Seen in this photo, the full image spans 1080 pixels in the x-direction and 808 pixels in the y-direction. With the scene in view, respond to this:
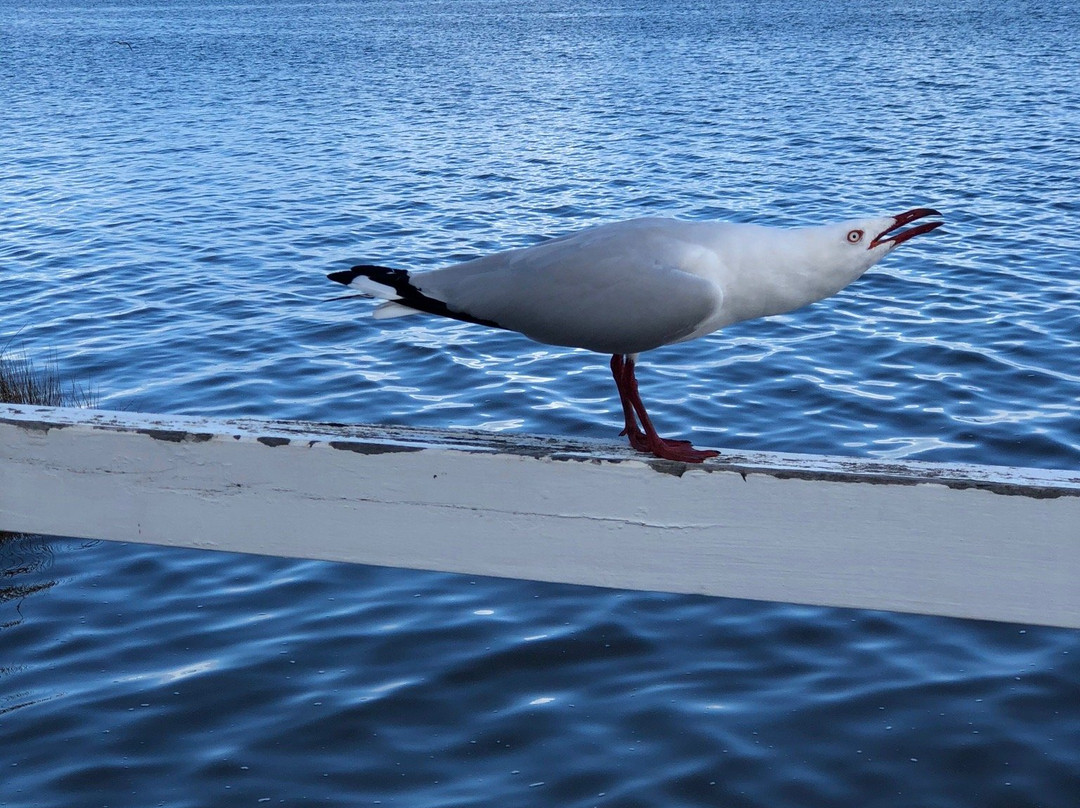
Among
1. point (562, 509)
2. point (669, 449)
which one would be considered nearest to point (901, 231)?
point (669, 449)

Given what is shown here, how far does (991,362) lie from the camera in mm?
8383

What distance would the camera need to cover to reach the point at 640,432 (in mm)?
3090

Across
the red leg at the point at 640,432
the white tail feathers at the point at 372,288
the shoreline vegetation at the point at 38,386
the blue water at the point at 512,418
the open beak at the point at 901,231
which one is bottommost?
the blue water at the point at 512,418

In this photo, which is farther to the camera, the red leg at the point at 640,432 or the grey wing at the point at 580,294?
the grey wing at the point at 580,294

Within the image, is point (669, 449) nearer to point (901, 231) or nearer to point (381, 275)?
point (901, 231)

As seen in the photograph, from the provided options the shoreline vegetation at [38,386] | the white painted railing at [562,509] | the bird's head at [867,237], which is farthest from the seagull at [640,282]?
the shoreline vegetation at [38,386]

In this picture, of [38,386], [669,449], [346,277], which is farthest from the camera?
[38,386]

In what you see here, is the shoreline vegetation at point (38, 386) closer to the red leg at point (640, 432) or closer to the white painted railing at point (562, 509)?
the red leg at point (640, 432)

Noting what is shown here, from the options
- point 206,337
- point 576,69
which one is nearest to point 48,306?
point 206,337

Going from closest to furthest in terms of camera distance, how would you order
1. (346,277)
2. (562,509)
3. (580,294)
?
(562,509), (346,277), (580,294)

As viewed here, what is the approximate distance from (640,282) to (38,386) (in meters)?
5.33

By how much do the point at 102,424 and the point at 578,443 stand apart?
2.89 feet

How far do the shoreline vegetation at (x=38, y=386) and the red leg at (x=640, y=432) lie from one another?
3519mm

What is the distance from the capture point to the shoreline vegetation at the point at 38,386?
6629mm
